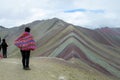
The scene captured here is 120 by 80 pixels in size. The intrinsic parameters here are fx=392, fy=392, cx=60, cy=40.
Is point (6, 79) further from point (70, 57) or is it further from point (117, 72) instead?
point (117, 72)

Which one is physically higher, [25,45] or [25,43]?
[25,43]

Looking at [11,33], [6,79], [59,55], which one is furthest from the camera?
[11,33]

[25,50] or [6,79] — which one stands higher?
[25,50]

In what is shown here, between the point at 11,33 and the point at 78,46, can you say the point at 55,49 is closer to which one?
the point at 78,46

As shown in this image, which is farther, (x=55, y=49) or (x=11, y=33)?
(x=11, y=33)

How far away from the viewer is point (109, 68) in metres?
60.5

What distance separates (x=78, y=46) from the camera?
65.1 meters

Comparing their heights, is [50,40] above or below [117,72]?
above

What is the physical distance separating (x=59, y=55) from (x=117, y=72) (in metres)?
9.41

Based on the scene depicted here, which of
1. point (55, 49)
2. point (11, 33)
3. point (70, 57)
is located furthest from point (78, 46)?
point (11, 33)

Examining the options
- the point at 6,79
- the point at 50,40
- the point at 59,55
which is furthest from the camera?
the point at 50,40

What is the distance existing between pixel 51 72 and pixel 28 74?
7.41 ft

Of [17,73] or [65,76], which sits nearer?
[17,73]

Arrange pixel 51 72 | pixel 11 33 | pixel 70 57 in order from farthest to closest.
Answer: pixel 11 33
pixel 70 57
pixel 51 72
